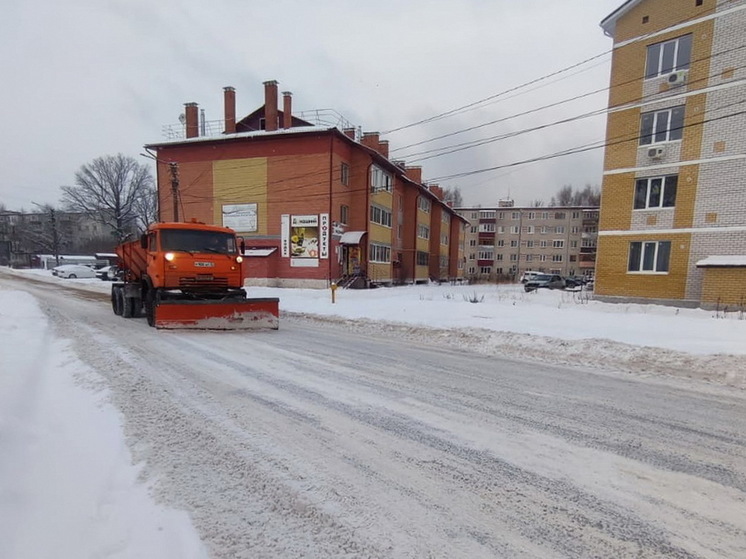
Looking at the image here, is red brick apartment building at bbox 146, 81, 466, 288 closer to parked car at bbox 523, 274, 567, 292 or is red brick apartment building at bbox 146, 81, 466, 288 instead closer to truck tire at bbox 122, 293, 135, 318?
parked car at bbox 523, 274, 567, 292

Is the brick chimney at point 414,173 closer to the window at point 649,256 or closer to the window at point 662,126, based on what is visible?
the window at point 662,126

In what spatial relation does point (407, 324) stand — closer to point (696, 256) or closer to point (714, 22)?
point (696, 256)

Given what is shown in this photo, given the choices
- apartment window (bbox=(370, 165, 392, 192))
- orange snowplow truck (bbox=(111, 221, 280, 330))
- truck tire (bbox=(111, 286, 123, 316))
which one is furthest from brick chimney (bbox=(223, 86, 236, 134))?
orange snowplow truck (bbox=(111, 221, 280, 330))

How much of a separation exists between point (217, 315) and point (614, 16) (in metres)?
22.0

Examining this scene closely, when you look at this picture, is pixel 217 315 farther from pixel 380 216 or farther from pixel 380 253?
pixel 380 216

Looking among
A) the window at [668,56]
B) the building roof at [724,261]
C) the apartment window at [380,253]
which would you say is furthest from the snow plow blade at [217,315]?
the apartment window at [380,253]

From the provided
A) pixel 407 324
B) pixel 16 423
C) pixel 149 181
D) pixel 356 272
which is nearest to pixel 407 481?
pixel 16 423

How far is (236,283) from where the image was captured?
11180 mm

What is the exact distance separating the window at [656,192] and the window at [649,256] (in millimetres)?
1712

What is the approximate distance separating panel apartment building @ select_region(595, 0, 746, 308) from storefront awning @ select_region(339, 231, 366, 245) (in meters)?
14.7

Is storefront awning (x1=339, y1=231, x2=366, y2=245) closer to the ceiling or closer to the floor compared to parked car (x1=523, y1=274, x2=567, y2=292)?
closer to the ceiling

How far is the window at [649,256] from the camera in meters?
17.8

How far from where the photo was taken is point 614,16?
18.7 m

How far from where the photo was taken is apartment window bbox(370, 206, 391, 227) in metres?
30.3
